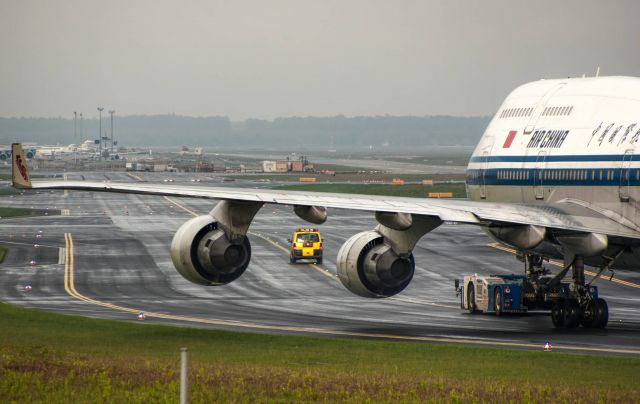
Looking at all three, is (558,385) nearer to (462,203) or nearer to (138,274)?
(462,203)

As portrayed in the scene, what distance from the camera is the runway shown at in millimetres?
40188

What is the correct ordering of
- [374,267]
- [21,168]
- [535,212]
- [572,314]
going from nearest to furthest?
[21,168], [374,267], [535,212], [572,314]

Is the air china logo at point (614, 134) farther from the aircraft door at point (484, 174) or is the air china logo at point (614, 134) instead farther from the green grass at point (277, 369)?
the green grass at point (277, 369)

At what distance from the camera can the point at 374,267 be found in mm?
35219

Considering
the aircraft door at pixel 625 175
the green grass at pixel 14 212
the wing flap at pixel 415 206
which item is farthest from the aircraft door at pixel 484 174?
the green grass at pixel 14 212

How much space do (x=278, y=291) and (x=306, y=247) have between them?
1433 cm

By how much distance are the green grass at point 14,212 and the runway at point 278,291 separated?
12.8 m

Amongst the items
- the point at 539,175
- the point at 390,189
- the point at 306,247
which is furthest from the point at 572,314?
the point at 390,189

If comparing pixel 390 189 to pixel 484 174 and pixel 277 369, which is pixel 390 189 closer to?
pixel 484 174

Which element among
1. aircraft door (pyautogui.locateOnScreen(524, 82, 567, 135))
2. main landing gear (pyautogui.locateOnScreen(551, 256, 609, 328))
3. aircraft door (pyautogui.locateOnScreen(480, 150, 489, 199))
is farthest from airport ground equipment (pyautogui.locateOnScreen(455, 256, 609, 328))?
aircraft door (pyautogui.locateOnScreen(524, 82, 567, 135))

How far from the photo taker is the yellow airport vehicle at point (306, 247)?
2763 inches

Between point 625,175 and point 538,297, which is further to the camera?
point 538,297

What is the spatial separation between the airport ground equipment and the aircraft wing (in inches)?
91.1

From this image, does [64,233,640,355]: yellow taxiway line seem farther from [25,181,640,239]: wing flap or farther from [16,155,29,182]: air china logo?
[16,155,29,182]: air china logo
